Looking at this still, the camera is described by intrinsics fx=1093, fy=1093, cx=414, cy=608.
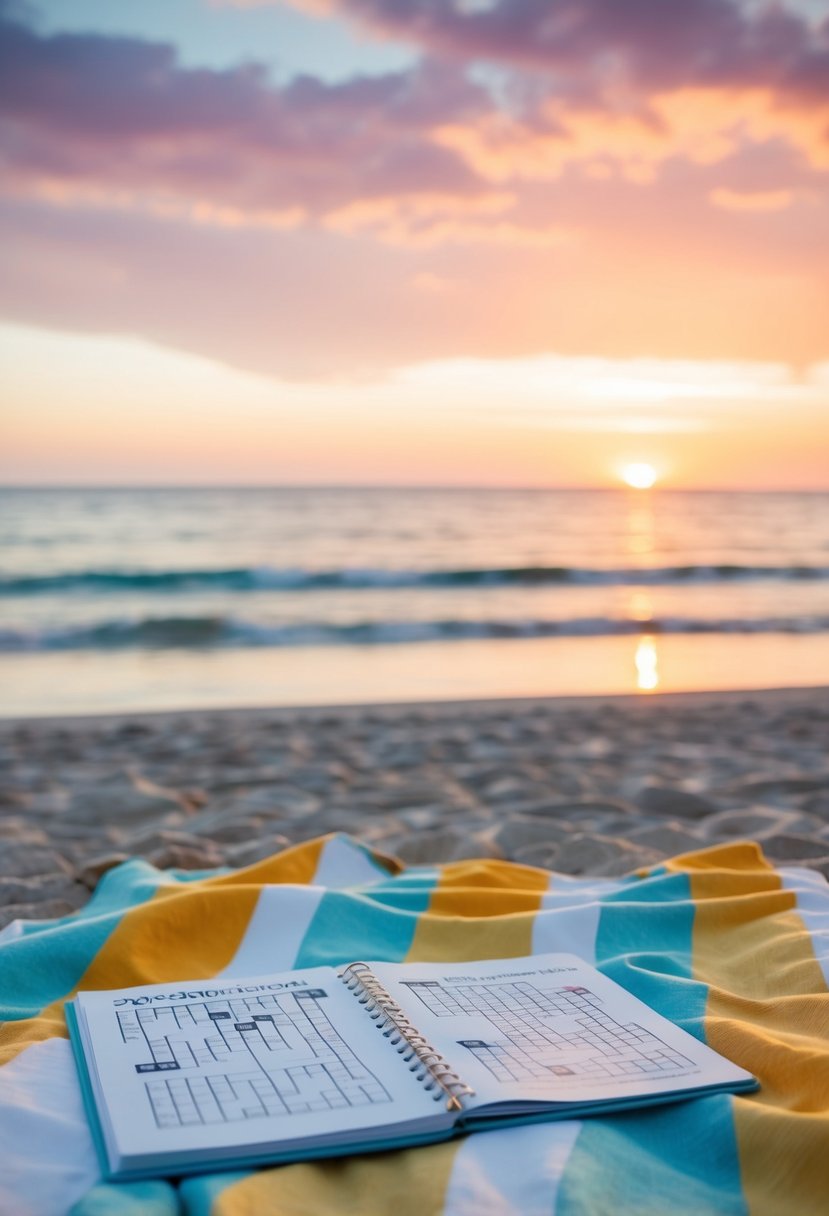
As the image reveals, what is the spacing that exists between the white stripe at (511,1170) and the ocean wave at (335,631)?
7580 millimetres

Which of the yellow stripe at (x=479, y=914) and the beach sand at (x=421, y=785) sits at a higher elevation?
the yellow stripe at (x=479, y=914)

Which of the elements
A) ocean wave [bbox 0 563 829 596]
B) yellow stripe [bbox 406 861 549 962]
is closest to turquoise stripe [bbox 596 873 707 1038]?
yellow stripe [bbox 406 861 549 962]

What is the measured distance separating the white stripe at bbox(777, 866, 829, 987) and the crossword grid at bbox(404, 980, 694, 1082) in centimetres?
35

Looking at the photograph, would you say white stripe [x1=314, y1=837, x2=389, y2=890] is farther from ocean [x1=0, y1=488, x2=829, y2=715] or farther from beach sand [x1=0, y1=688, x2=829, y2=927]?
ocean [x1=0, y1=488, x2=829, y2=715]

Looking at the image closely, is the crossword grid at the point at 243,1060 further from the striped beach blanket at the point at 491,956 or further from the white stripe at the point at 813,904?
the white stripe at the point at 813,904

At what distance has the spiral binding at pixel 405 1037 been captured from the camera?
109cm

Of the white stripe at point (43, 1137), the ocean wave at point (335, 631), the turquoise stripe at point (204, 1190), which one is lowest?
the turquoise stripe at point (204, 1190)

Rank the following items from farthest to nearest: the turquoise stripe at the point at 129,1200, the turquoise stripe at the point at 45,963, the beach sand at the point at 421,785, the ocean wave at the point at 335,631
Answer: the ocean wave at the point at 335,631 < the beach sand at the point at 421,785 < the turquoise stripe at the point at 45,963 < the turquoise stripe at the point at 129,1200

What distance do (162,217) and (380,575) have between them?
5443mm

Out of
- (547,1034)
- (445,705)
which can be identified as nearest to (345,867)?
(547,1034)

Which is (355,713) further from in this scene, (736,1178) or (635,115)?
(635,115)

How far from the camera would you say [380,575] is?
14.7m

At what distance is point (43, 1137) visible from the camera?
1.07m

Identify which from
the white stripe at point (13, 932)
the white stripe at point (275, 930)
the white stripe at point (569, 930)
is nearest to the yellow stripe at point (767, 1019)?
the white stripe at point (569, 930)
